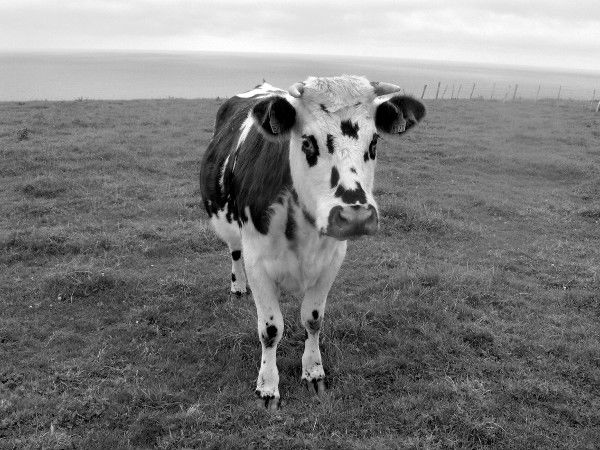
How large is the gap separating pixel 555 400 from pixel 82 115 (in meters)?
18.7

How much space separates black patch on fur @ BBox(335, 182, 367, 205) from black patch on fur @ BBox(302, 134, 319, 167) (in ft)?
1.05

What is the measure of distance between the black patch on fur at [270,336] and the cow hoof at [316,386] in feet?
1.61

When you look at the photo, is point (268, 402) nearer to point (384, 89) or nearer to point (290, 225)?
point (290, 225)

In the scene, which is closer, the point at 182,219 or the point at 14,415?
the point at 14,415

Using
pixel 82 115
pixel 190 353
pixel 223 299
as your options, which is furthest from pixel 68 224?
pixel 82 115

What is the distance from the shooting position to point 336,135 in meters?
3.51

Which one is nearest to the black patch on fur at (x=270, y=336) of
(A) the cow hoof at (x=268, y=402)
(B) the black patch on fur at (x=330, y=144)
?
(A) the cow hoof at (x=268, y=402)

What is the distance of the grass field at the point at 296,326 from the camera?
424 centimetres

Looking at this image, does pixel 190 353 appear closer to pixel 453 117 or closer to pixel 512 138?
pixel 512 138

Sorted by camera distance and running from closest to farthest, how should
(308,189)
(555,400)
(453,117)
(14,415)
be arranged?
(308,189) → (14,415) → (555,400) → (453,117)

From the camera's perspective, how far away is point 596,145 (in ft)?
57.6

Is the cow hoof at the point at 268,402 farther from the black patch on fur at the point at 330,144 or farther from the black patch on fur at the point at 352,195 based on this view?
the black patch on fur at the point at 330,144

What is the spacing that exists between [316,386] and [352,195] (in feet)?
7.13

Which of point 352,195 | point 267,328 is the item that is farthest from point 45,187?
point 352,195
